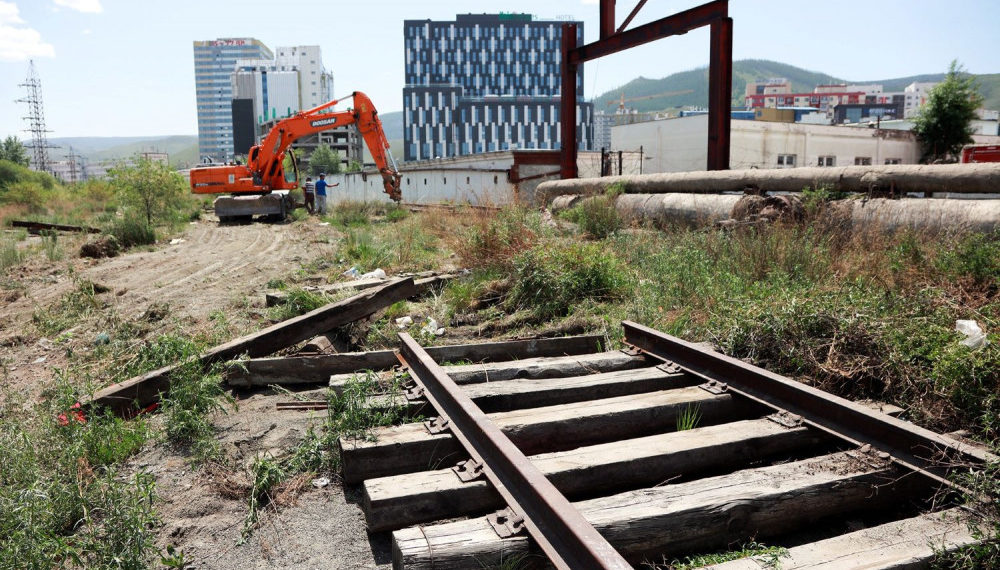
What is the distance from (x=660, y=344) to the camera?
185 inches

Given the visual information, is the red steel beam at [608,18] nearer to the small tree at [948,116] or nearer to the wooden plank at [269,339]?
the wooden plank at [269,339]

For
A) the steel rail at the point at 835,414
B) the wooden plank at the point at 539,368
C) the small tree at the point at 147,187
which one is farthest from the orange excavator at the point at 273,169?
the steel rail at the point at 835,414

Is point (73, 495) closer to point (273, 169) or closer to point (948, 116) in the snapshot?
point (273, 169)

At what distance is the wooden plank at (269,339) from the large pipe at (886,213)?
16.6 feet

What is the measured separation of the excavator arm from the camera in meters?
20.3

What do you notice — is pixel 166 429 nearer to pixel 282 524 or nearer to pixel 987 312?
pixel 282 524

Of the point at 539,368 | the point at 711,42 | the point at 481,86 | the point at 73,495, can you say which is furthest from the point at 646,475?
the point at 481,86

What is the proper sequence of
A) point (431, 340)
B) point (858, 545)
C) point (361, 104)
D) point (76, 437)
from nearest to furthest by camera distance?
point (858, 545), point (76, 437), point (431, 340), point (361, 104)

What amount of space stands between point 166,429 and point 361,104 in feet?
57.9

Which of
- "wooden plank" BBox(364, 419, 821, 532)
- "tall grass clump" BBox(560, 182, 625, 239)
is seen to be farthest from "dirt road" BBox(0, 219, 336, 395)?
"tall grass clump" BBox(560, 182, 625, 239)

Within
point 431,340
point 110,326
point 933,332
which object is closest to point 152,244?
point 110,326

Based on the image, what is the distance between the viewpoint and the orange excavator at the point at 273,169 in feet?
66.7

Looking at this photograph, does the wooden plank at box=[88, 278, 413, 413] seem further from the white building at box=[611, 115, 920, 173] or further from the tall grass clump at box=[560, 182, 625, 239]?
the white building at box=[611, 115, 920, 173]

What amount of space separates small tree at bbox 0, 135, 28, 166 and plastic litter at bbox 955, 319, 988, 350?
301ft
